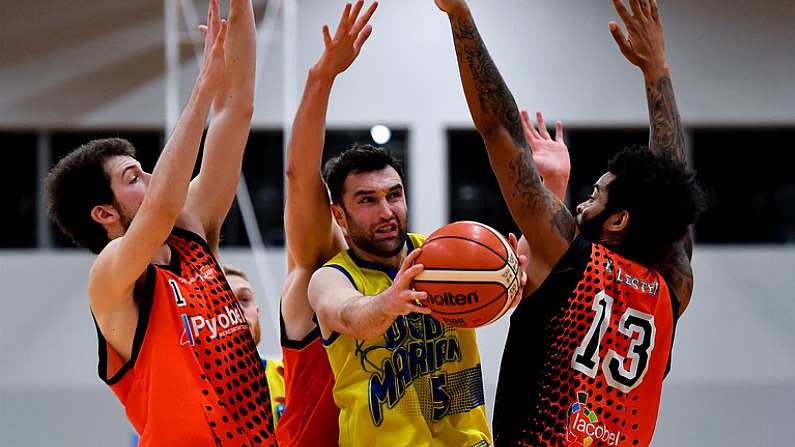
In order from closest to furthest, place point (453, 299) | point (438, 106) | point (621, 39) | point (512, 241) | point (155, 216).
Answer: point (453, 299)
point (155, 216)
point (512, 241)
point (621, 39)
point (438, 106)

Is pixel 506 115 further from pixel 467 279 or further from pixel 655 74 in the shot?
pixel 655 74

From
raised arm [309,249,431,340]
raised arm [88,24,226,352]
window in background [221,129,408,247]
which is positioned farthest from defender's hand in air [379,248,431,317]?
window in background [221,129,408,247]

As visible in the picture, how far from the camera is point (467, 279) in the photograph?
261 centimetres

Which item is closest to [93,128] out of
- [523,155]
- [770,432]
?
[523,155]

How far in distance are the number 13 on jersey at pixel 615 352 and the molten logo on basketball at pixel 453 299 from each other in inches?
25.0

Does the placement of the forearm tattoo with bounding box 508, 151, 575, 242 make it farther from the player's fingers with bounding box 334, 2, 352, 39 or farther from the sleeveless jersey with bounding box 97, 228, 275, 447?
the sleeveless jersey with bounding box 97, 228, 275, 447

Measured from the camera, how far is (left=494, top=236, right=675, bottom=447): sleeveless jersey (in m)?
3.04

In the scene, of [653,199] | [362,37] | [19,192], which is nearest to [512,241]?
[653,199]

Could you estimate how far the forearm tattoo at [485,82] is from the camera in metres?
3.09

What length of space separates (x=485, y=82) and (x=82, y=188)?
1.45 meters

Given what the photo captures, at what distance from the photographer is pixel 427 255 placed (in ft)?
8.63

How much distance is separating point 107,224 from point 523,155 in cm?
146

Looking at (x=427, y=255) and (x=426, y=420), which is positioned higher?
(x=427, y=255)

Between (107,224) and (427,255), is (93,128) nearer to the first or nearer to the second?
(107,224)
